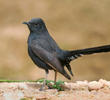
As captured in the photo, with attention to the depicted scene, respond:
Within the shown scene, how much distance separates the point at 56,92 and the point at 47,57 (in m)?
0.58

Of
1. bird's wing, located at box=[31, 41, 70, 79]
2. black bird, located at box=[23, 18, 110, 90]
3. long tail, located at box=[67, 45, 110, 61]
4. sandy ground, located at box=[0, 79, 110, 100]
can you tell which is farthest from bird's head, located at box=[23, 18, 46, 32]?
sandy ground, located at box=[0, 79, 110, 100]

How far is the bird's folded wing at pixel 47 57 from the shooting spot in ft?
20.5

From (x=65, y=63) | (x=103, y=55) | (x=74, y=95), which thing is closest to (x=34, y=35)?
(x=65, y=63)

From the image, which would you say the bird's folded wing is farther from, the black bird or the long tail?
the long tail

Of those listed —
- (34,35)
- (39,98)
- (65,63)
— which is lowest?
(39,98)

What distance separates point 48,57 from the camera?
6262 millimetres

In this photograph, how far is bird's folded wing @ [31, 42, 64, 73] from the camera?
6250 mm

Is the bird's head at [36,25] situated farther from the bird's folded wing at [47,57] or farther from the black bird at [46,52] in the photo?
the bird's folded wing at [47,57]

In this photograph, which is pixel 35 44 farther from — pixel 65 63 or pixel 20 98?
pixel 20 98

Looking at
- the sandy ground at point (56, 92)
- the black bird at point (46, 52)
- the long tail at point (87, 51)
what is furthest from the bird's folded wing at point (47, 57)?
the sandy ground at point (56, 92)

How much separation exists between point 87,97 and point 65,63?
3.49ft

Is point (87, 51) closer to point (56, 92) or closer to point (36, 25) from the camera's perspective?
point (56, 92)

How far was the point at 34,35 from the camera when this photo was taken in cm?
650

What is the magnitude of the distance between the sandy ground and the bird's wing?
336 millimetres
